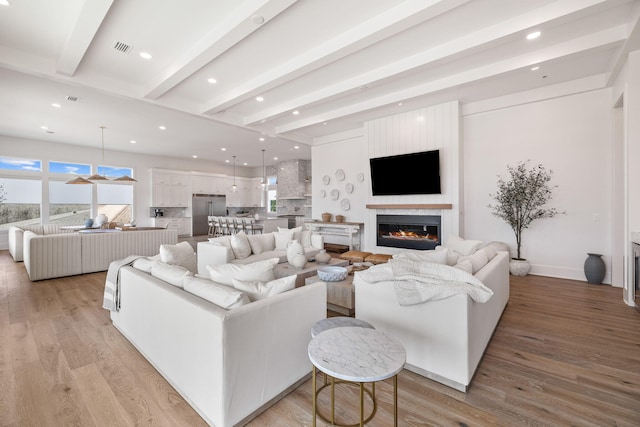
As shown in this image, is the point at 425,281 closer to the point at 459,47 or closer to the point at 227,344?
the point at 227,344

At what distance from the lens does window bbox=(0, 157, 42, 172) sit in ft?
24.5

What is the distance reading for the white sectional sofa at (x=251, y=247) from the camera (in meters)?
4.41

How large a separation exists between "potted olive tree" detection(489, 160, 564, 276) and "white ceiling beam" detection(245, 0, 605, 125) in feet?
8.76

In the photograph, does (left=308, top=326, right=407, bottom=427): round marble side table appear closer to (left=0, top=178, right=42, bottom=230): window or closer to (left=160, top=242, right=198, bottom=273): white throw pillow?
(left=160, top=242, right=198, bottom=273): white throw pillow

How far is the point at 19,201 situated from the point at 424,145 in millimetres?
10586

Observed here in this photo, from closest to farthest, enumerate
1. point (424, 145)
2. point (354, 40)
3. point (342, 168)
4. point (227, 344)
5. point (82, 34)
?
point (227, 344) → point (82, 34) → point (354, 40) → point (424, 145) → point (342, 168)

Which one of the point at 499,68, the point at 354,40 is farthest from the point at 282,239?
the point at 499,68

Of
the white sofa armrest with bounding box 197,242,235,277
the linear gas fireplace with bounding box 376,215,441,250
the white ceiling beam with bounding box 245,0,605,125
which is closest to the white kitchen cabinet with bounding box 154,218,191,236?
→ the white sofa armrest with bounding box 197,242,235,277

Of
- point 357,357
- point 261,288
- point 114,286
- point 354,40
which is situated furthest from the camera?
point 354,40

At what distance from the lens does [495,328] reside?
288 cm

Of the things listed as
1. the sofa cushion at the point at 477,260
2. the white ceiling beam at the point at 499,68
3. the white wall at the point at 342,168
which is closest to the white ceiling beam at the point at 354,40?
the white ceiling beam at the point at 499,68

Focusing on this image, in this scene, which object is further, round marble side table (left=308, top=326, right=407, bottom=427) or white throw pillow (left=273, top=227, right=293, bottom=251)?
white throw pillow (left=273, top=227, right=293, bottom=251)

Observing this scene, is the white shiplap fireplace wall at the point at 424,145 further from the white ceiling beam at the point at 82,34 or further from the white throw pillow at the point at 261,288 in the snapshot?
the white ceiling beam at the point at 82,34

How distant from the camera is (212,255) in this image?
448cm
